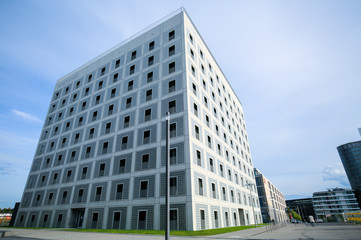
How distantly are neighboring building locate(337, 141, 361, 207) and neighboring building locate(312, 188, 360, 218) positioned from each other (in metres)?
4.46

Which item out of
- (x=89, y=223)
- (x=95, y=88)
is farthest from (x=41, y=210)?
(x=95, y=88)

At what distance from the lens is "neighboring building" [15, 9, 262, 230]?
68.8ft

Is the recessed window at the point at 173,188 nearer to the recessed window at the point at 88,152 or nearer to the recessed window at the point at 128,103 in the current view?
the recessed window at the point at 128,103

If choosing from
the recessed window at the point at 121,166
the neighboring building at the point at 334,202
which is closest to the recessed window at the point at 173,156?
the recessed window at the point at 121,166

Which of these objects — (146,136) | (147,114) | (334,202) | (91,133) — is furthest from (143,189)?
(334,202)

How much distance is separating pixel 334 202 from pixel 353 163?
29201 mm

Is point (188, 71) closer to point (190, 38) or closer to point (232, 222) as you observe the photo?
point (190, 38)

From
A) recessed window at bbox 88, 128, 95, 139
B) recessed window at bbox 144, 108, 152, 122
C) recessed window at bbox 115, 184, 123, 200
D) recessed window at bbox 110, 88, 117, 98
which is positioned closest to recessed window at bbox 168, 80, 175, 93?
recessed window at bbox 144, 108, 152, 122

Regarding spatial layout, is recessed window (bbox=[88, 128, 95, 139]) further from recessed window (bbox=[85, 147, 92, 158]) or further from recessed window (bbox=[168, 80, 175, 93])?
recessed window (bbox=[168, 80, 175, 93])

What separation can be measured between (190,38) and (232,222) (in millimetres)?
26507

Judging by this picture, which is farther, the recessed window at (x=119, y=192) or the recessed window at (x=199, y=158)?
the recessed window at (x=119, y=192)

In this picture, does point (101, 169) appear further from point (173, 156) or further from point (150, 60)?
point (150, 60)

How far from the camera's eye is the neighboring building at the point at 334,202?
12688cm

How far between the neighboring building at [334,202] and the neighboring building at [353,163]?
14.6 feet
